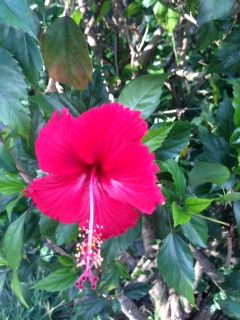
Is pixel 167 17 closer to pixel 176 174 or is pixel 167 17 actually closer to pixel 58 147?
pixel 176 174

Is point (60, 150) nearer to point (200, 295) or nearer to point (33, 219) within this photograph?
point (33, 219)

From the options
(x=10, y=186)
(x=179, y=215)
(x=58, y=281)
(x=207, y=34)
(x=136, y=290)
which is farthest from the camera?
(x=136, y=290)

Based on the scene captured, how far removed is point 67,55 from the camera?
920mm

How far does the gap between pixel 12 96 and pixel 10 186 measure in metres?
0.25

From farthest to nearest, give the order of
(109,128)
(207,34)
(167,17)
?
(167,17), (207,34), (109,128)

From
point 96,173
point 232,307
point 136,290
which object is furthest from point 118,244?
point 136,290

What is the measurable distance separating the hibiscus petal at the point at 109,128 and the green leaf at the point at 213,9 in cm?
24

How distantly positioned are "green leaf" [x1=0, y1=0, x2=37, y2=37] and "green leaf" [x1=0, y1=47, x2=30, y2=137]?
11 centimetres

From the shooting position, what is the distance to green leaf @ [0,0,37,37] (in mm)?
644

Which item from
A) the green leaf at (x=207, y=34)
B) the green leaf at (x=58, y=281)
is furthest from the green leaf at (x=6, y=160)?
the green leaf at (x=207, y=34)

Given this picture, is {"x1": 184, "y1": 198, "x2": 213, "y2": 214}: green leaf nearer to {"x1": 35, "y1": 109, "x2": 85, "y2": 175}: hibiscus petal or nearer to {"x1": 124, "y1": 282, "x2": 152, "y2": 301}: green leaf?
{"x1": 35, "y1": 109, "x2": 85, "y2": 175}: hibiscus petal

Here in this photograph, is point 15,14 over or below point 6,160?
over

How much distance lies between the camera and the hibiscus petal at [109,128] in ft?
2.02

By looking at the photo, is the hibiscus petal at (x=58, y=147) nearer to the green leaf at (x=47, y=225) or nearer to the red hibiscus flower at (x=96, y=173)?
the red hibiscus flower at (x=96, y=173)
